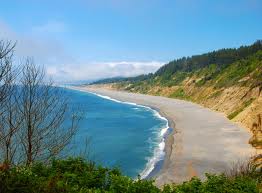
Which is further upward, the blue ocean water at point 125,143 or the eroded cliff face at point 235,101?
the eroded cliff face at point 235,101

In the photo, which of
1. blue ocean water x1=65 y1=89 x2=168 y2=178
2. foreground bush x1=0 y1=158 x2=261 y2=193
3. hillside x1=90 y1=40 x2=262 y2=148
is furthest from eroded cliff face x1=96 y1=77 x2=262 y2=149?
foreground bush x1=0 y1=158 x2=261 y2=193

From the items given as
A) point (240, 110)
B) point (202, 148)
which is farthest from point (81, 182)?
point (240, 110)

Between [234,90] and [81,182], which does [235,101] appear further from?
[81,182]

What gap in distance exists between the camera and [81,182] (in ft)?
64.6

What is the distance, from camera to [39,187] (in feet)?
57.3

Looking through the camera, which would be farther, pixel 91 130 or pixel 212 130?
pixel 91 130

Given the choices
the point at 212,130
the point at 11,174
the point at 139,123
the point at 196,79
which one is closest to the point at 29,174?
the point at 11,174

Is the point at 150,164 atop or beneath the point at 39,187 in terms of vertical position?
beneath

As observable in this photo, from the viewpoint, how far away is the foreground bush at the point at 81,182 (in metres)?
17.4

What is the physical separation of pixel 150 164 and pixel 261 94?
1570 inches

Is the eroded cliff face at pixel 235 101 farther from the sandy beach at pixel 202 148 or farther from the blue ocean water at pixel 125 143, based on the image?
the blue ocean water at pixel 125 143

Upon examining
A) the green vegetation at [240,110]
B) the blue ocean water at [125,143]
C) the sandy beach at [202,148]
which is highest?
the green vegetation at [240,110]

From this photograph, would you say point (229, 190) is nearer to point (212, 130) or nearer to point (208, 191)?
point (208, 191)

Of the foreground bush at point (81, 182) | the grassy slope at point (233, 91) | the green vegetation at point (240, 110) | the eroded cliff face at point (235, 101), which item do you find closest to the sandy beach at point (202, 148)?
the green vegetation at point (240, 110)
